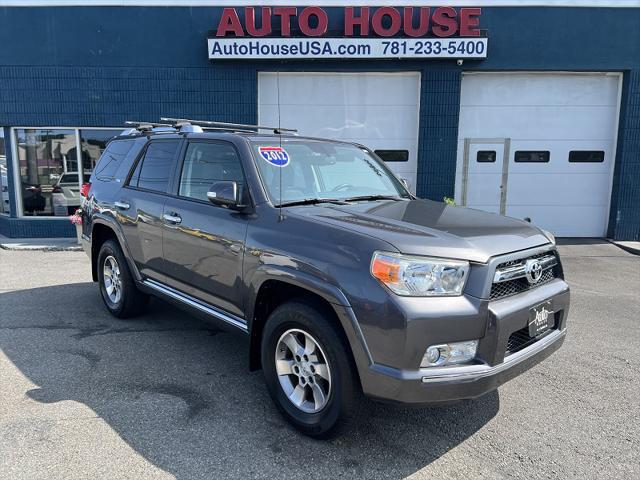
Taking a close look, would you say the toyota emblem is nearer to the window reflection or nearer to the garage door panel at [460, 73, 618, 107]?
the garage door panel at [460, 73, 618, 107]

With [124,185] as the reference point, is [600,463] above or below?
below

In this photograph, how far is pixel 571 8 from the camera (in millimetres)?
10336

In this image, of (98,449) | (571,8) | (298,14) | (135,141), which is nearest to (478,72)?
(571,8)

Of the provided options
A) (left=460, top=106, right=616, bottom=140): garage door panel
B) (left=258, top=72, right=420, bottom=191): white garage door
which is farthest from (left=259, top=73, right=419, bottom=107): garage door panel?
(left=460, top=106, right=616, bottom=140): garage door panel

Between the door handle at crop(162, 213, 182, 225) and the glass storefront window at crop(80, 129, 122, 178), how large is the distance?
7620mm

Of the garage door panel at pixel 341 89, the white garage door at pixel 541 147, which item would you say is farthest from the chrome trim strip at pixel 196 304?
the white garage door at pixel 541 147

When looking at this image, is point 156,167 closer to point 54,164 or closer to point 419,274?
point 419,274

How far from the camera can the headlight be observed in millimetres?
2646

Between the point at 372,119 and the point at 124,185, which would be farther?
the point at 372,119

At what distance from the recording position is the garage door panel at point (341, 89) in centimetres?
1079

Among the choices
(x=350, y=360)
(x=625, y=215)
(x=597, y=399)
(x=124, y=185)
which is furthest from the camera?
(x=625, y=215)

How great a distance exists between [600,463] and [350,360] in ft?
5.24

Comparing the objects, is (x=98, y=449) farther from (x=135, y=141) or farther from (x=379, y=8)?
(x=379, y=8)

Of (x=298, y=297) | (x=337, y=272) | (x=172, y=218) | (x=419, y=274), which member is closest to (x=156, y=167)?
(x=172, y=218)
